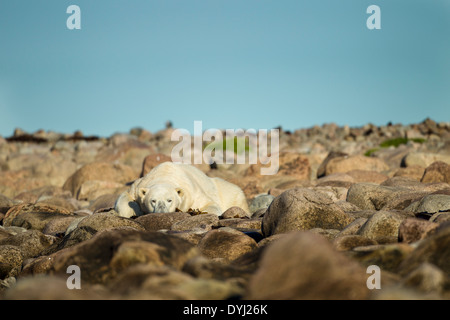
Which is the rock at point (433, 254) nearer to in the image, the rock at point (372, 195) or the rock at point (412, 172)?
the rock at point (372, 195)

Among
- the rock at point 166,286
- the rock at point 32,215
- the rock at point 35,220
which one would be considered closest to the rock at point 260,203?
the rock at point 35,220

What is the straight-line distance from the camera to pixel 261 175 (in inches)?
830

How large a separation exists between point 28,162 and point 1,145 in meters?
15.3

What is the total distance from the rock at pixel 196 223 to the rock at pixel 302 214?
1368mm

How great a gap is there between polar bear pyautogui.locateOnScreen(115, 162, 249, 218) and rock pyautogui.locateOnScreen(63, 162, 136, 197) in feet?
27.0

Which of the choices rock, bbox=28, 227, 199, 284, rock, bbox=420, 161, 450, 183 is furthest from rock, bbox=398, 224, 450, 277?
rock, bbox=420, 161, 450, 183

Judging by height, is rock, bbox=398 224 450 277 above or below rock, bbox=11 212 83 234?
above

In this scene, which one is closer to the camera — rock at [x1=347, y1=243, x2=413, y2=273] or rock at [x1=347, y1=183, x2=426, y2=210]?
rock at [x1=347, y1=243, x2=413, y2=273]

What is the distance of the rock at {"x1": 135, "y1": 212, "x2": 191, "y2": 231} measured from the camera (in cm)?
1041

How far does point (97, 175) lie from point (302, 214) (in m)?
14.2

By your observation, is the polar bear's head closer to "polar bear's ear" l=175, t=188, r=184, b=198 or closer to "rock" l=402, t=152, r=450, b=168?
"polar bear's ear" l=175, t=188, r=184, b=198

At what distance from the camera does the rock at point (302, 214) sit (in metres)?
8.27
